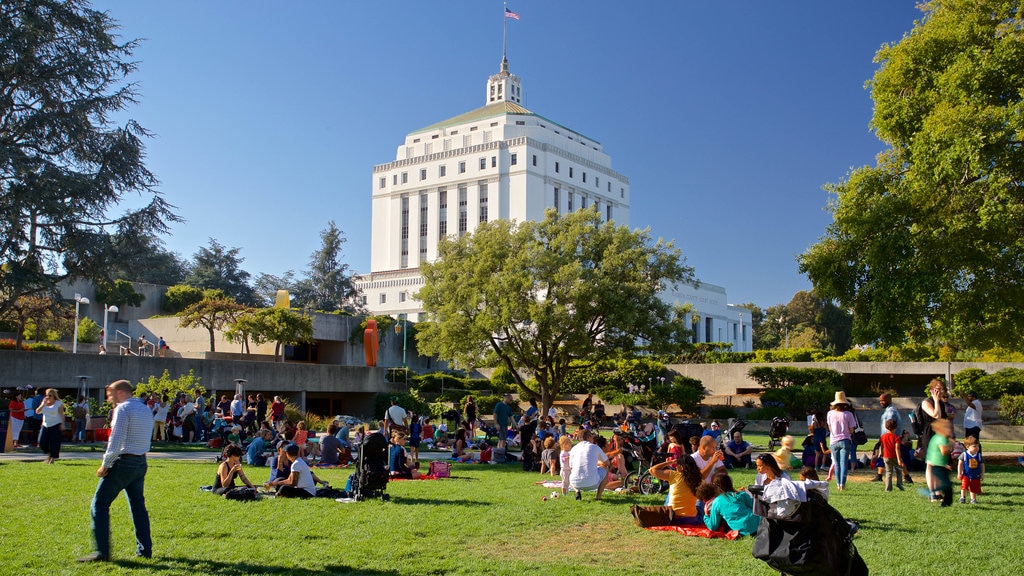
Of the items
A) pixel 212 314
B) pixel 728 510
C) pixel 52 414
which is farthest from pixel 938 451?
pixel 212 314

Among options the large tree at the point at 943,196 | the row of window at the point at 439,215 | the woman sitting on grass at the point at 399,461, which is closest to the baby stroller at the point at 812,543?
the woman sitting on grass at the point at 399,461

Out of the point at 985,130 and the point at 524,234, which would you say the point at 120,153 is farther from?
the point at 985,130

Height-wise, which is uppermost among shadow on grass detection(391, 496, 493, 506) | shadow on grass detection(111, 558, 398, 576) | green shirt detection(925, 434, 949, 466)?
green shirt detection(925, 434, 949, 466)

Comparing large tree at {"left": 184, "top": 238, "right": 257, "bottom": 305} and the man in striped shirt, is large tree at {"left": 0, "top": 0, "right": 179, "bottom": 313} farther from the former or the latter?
large tree at {"left": 184, "top": 238, "right": 257, "bottom": 305}

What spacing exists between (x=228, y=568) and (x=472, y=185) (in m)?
88.6

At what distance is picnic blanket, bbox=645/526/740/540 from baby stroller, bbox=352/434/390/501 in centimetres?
406

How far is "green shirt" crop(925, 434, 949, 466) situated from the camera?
35.1 ft

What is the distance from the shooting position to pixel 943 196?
18266mm

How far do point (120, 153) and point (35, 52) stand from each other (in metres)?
4.00

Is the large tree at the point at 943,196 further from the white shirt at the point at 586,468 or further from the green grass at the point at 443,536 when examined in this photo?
the white shirt at the point at 586,468

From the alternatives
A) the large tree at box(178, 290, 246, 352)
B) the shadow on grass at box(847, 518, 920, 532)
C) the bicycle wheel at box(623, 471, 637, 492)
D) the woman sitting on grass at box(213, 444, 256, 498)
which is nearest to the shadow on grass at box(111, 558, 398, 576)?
the woman sitting on grass at box(213, 444, 256, 498)

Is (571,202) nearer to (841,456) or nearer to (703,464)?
(841,456)

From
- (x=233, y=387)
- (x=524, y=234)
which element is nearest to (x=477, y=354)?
(x=524, y=234)

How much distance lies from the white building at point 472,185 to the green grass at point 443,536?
244 feet
